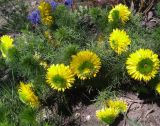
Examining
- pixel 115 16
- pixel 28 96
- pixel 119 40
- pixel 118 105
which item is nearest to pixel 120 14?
pixel 115 16

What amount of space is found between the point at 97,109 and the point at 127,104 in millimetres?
195

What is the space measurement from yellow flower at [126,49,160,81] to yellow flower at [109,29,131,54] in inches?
5.2

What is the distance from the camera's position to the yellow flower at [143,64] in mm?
2605

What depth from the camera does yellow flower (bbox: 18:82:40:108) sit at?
2.82 metres

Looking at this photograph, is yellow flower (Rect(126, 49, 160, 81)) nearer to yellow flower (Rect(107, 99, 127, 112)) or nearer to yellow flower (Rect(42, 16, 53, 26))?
yellow flower (Rect(107, 99, 127, 112))

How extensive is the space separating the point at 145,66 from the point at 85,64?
1.17ft

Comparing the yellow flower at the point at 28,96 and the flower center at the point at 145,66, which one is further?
the yellow flower at the point at 28,96

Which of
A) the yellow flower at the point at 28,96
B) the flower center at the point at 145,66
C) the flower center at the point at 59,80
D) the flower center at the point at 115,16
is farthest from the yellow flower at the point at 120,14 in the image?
the yellow flower at the point at 28,96

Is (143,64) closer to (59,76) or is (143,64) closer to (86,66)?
(86,66)

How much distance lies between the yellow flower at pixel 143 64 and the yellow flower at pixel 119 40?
0.43 feet

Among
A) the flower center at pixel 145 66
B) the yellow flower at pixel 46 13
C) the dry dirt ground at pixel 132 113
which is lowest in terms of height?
the dry dirt ground at pixel 132 113

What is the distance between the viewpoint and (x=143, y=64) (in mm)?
2611

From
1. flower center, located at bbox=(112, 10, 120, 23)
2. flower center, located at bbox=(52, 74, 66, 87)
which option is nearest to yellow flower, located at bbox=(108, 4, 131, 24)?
flower center, located at bbox=(112, 10, 120, 23)

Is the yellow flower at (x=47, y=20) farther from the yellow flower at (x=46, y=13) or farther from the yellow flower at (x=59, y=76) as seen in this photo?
the yellow flower at (x=59, y=76)
